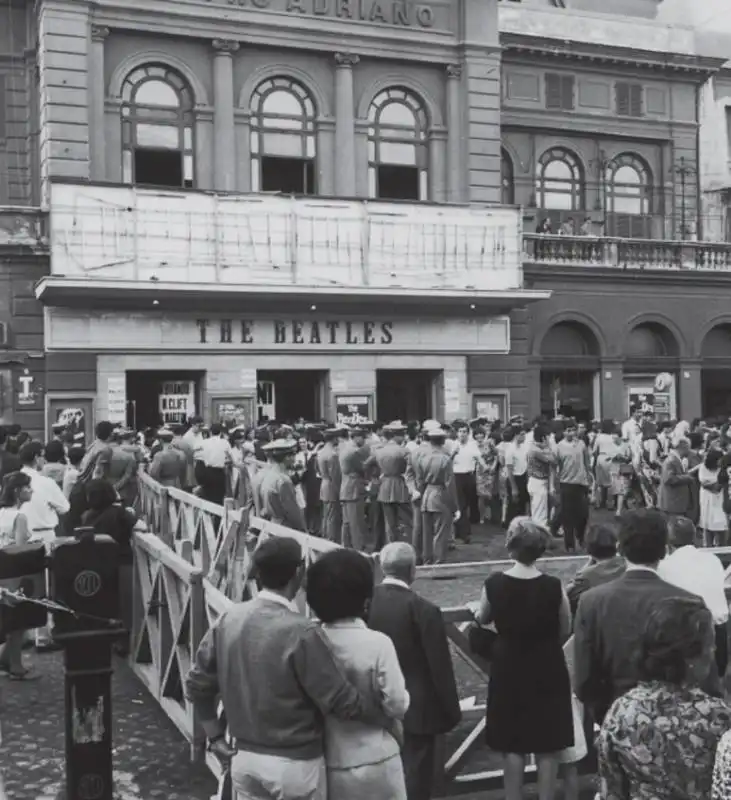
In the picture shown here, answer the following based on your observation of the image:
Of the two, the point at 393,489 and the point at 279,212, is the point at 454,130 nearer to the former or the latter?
the point at 279,212

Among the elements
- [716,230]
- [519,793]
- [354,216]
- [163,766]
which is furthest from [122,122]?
[519,793]

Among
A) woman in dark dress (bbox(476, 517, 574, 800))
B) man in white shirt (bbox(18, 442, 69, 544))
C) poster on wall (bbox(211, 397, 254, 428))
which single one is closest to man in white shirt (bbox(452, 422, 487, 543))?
poster on wall (bbox(211, 397, 254, 428))

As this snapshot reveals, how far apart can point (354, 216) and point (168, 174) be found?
4213 mm

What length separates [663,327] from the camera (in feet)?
91.4

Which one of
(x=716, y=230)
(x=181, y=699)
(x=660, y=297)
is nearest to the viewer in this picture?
(x=181, y=699)

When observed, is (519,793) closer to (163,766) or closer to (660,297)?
(163,766)

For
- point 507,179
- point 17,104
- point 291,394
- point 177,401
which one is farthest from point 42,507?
point 507,179

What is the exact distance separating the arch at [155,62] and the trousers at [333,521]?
11463 millimetres

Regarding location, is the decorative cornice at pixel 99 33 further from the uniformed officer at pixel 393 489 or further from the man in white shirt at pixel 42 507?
the man in white shirt at pixel 42 507

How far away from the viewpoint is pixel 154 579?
28.7 ft

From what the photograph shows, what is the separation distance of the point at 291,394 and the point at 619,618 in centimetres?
1960

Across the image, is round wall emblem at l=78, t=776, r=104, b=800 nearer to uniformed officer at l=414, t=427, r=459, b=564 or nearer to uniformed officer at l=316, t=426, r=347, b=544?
uniformed officer at l=414, t=427, r=459, b=564

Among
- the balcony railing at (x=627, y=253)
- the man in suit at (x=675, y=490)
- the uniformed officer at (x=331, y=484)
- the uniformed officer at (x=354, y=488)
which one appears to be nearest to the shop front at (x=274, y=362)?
the balcony railing at (x=627, y=253)

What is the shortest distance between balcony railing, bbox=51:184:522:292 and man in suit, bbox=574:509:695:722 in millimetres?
17239
